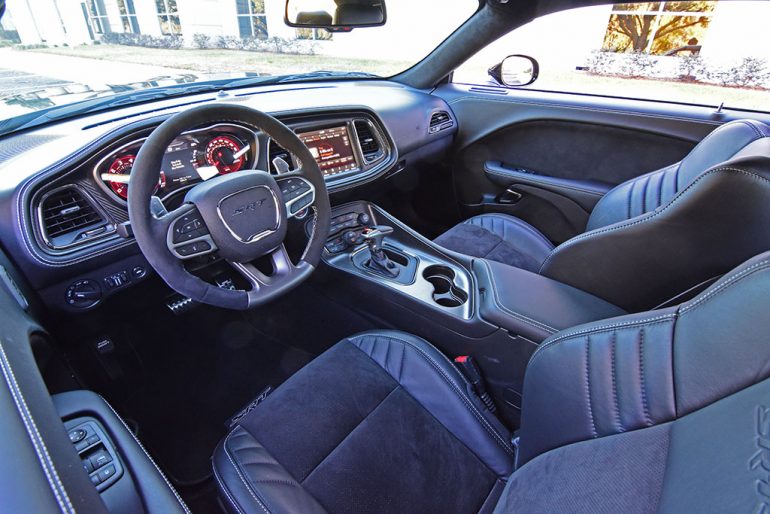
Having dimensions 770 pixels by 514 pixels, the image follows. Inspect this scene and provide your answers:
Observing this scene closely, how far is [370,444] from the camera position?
119cm

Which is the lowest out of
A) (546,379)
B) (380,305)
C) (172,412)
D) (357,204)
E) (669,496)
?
(172,412)

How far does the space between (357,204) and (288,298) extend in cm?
55

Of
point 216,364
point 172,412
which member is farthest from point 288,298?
point 172,412

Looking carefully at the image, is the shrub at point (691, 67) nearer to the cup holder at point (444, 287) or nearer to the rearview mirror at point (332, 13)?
the rearview mirror at point (332, 13)

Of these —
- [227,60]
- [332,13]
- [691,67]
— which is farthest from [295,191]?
[691,67]

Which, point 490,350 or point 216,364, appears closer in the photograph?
point 490,350

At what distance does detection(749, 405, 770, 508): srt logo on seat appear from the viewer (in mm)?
483

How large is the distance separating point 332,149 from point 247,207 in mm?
920

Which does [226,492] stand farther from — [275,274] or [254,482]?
[275,274]

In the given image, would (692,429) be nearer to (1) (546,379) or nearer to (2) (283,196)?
(1) (546,379)

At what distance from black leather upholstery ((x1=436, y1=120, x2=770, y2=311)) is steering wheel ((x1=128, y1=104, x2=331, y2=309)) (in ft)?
2.80

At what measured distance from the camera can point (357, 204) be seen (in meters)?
2.21

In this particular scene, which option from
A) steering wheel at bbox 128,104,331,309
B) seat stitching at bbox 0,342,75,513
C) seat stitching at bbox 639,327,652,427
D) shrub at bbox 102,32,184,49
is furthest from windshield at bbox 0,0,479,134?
seat stitching at bbox 639,327,652,427

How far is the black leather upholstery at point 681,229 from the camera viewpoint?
1.07m
